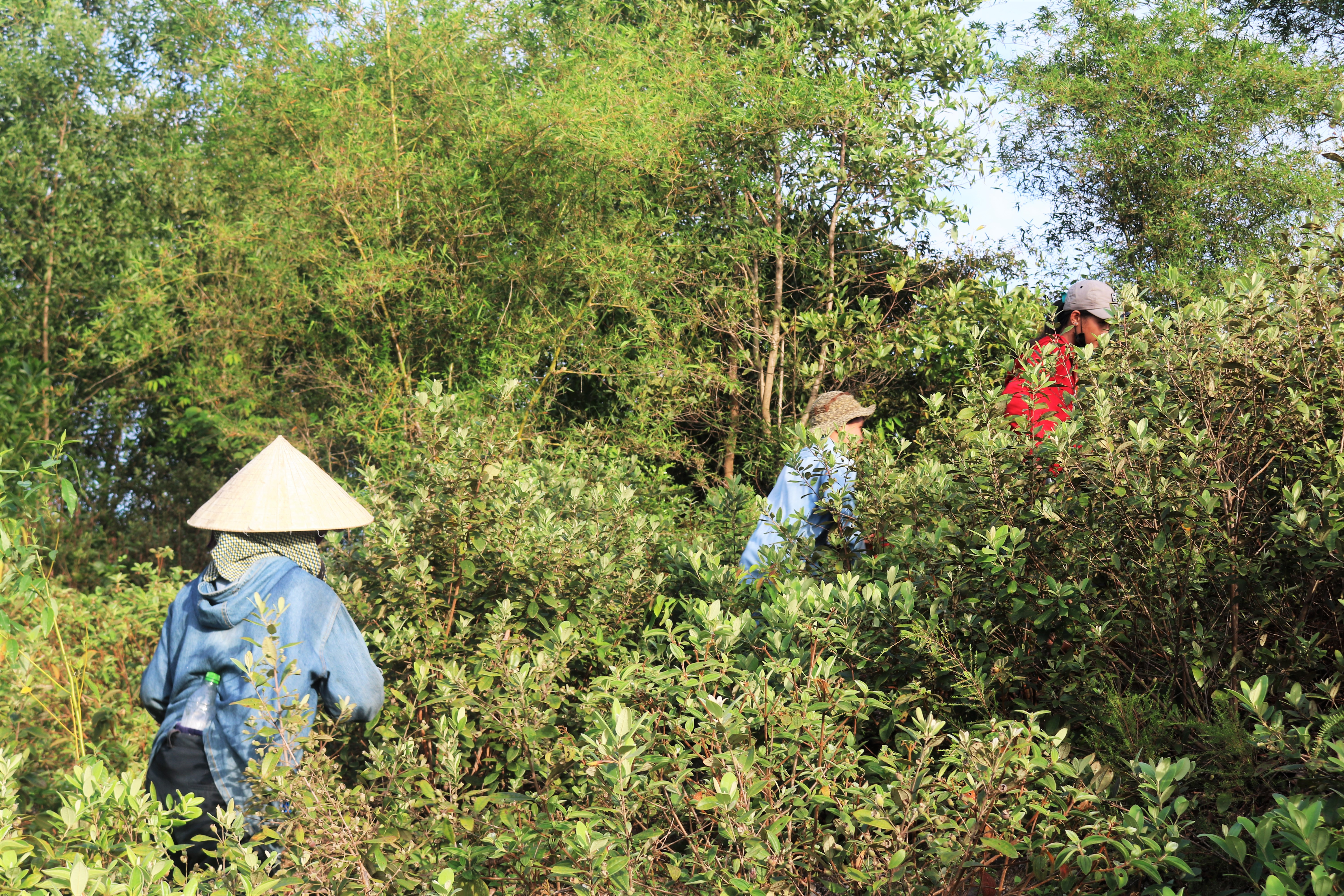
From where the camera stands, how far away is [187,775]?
269 centimetres

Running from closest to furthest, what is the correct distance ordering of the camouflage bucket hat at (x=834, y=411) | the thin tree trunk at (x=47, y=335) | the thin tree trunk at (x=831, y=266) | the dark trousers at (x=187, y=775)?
the dark trousers at (x=187, y=775), the camouflage bucket hat at (x=834, y=411), the thin tree trunk at (x=831, y=266), the thin tree trunk at (x=47, y=335)

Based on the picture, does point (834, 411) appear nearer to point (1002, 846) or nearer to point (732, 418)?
point (1002, 846)

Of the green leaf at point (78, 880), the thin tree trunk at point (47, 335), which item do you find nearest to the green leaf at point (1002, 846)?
the green leaf at point (78, 880)

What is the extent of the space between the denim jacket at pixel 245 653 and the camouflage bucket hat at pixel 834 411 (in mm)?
1952

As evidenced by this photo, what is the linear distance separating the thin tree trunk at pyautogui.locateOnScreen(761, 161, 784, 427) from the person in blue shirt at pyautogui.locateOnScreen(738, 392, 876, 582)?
2.79m

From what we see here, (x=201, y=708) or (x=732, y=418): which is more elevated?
(x=201, y=708)

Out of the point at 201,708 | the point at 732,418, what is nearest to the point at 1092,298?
the point at 732,418

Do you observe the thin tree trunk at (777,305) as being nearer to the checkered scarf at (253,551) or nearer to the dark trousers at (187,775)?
the checkered scarf at (253,551)

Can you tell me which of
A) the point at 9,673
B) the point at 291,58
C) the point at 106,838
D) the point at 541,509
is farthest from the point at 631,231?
the point at 106,838

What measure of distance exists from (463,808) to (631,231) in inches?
183

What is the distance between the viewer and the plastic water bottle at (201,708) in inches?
108

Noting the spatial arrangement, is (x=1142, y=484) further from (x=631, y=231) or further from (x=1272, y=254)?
(x=631, y=231)

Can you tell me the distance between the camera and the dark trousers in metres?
2.69

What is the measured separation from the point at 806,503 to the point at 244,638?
1.98m
